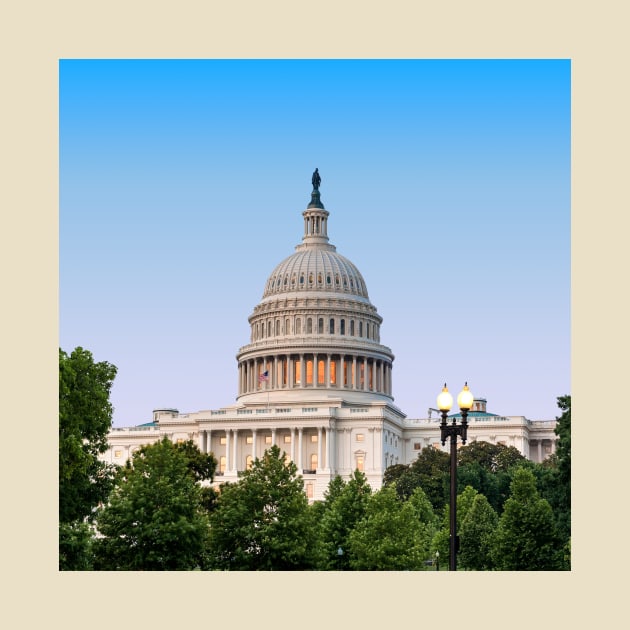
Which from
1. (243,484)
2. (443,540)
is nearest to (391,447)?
(443,540)

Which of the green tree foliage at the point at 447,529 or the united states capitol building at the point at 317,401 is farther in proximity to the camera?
the united states capitol building at the point at 317,401

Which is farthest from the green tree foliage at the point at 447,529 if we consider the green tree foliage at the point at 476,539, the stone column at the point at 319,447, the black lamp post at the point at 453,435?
the stone column at the point at 319,447

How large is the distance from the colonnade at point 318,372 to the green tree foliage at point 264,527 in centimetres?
10720

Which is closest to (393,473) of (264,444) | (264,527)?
(264,444)

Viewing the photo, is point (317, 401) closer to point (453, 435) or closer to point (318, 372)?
point (318, 372)

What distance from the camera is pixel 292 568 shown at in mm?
60938

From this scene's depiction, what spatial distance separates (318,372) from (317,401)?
10.2 meters

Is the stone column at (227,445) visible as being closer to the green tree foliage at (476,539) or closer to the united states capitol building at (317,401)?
the united states capitol building at (317,401)

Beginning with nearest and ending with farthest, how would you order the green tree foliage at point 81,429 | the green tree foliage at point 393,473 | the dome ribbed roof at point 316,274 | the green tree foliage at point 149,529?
the green tree foliage at point 81,429
the green tree foliage at point 149,529
the green tree foliage at point 393,473
the dome ribbed roof at point 316,274

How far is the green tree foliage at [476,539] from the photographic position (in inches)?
3049

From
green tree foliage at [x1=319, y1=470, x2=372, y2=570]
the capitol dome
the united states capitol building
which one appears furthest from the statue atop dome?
green tree foliage at [x1=319, y1=470, x2=372, y2=570]

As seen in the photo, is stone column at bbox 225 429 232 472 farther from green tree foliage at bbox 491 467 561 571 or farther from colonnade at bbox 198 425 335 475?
green tree foliage at bbox 491 467 561 571

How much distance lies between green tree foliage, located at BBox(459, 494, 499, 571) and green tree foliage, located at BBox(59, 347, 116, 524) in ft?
78.2

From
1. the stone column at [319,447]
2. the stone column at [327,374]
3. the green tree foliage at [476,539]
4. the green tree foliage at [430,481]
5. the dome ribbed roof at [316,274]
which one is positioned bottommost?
the green tree foliage at [476,539]
